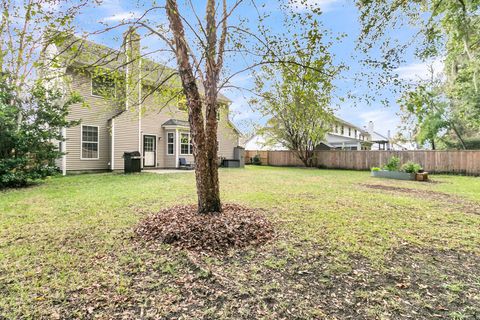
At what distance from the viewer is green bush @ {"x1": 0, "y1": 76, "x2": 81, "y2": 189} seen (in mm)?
8156

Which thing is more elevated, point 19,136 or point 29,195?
point 19,136

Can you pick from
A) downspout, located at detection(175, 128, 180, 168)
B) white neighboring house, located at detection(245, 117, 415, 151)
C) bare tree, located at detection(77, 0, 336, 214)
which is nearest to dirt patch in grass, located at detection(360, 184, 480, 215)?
bare tree, located at detection(77, 0, 336, 214)

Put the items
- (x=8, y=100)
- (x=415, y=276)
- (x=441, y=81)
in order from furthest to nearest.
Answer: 1. (x=441, y=81)
2. (x=8, y=100)
3. (x=415, y=276)

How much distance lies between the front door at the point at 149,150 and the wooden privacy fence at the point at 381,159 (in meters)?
11.5

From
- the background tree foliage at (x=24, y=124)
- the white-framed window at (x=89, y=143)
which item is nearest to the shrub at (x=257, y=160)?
the white-framed window at (x=89, y=143)

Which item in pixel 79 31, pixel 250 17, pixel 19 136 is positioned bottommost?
pixel 19 136

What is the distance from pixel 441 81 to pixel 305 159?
11502 mm

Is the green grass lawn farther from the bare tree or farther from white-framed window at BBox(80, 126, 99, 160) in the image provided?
white-framed window at BBox(80, 126, 99, 160)

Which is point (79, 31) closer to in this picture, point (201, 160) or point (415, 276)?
point (201, 160)

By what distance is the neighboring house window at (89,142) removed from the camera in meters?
12.7

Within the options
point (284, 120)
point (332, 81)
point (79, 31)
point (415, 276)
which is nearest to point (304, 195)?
point (332, 81)

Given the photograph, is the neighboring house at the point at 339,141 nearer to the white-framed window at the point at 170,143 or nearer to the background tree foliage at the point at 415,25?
the white-framed window at the point at 170,143

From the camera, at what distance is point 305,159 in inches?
821

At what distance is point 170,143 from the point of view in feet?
53.6
